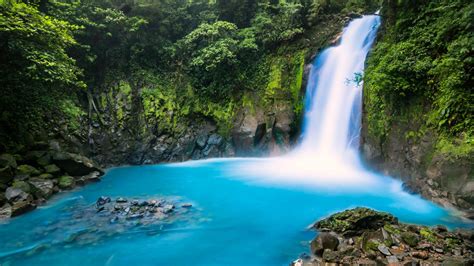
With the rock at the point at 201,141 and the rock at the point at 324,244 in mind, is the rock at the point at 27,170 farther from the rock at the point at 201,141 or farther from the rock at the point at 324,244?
the rock at the point at 324,244

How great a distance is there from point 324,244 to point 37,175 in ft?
28.9

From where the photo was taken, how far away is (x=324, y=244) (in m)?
5.27

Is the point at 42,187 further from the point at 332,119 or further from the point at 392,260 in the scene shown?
the point at 332,119

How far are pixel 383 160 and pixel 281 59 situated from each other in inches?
288

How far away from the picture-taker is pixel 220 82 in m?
15.8

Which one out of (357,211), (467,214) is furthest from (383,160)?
(357,211)

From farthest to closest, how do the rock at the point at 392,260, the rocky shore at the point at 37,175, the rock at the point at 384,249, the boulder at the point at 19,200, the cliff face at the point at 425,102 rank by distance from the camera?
the rocky shore at the point at 37,175 → the boulder at the point at 19,200 → the cliff face at the point at 425,102 → the rock at the point at 384,249 → the rock at the point at 392,260

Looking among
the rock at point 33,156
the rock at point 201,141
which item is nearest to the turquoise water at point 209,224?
the rock at point 33,156

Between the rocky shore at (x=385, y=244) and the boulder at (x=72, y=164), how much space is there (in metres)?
8.67

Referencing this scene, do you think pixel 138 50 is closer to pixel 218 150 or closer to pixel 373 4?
pixel 218 150

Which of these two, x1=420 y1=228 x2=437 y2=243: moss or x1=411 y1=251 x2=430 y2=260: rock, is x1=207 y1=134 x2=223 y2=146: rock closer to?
x1=420 y1=228 x2=437 y2=243: moss

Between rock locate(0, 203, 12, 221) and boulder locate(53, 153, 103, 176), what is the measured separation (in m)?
2.70

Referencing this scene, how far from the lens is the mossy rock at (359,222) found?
5773 mm

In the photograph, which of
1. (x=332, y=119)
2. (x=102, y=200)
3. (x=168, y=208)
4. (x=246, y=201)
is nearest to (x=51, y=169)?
(x=102, y=200)
